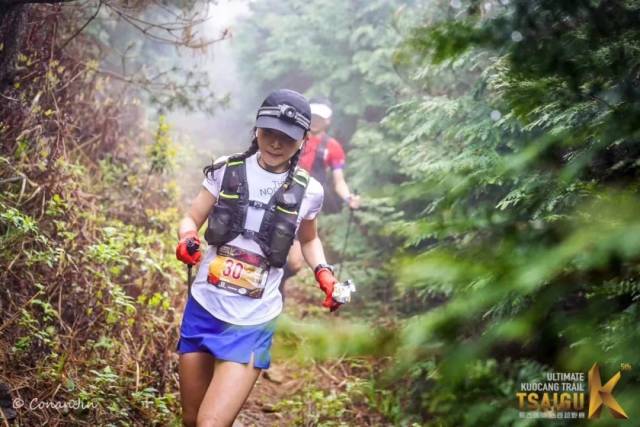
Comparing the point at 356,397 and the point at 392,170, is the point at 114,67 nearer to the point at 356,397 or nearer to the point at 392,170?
the point at 392,170

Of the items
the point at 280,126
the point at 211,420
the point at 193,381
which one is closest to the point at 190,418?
the point at 193,381

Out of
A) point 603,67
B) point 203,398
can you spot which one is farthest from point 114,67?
point 603,67

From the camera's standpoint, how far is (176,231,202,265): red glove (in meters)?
3.24

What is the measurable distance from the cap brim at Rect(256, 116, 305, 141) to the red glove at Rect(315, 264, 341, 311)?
0.91 metres

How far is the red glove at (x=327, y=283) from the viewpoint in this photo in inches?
125

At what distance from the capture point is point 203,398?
3.13m

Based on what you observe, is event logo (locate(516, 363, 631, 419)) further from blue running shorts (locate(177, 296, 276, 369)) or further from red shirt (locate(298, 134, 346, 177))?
red shirt (locate(298, 134, 346, 177))

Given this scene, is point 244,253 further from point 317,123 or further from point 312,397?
point 317,123

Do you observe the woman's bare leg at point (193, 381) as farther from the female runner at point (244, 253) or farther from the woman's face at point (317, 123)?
the woman's face at point (317, 123)

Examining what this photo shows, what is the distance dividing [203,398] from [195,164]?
1380 cm

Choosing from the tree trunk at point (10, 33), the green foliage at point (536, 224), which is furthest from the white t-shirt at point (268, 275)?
the tree trunk at point (10, 33)

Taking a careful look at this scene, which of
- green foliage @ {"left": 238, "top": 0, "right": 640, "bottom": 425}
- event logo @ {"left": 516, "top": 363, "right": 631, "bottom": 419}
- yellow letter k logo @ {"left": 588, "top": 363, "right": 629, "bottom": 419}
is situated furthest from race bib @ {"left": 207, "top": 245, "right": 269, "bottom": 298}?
yellow letter k logo @ {"left": 588, "top": 363, "right": 629, "bottom": 419}

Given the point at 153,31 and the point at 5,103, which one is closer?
the point at 5,103

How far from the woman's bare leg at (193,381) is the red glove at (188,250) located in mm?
605
